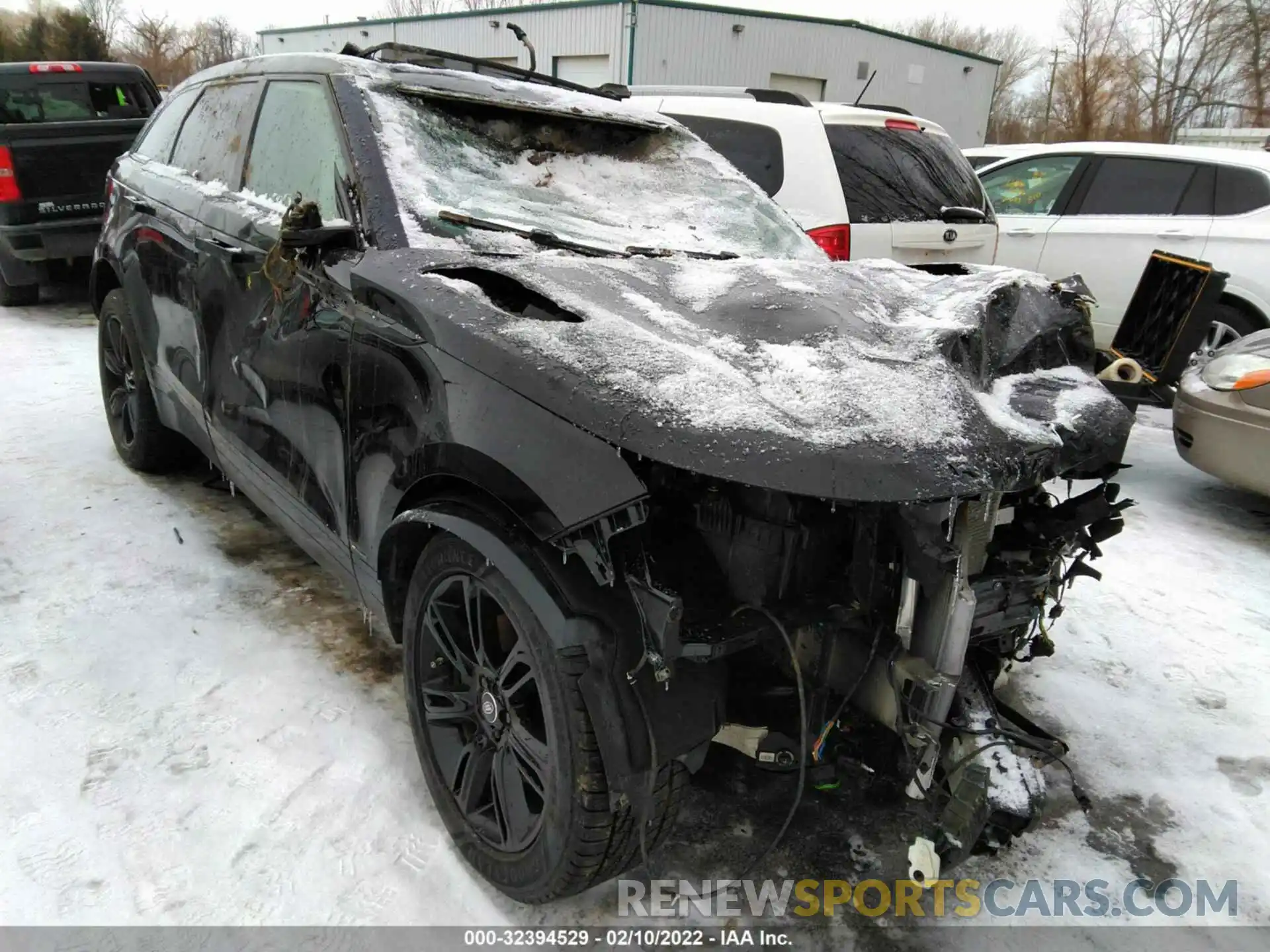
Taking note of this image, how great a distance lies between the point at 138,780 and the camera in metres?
2.31

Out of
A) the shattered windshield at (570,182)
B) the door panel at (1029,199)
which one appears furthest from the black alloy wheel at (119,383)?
the door panel at (1029,199)

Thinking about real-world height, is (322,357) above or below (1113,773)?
above

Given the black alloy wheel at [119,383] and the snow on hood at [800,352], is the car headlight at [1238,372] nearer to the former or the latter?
the snow on hood at [800,352]

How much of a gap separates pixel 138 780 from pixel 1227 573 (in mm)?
4389

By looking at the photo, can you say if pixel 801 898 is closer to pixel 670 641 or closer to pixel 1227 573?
pixel 670 641

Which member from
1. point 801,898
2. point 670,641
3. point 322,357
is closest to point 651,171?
point 322,357

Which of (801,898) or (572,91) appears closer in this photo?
(801,898)

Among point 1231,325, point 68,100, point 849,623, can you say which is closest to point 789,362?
point 849,623

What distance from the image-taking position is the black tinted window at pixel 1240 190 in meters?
6.09

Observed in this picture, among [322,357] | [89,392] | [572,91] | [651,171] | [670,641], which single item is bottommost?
[89,392]

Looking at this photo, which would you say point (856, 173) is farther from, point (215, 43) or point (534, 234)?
point (215, 43)

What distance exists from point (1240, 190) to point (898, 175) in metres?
2.89

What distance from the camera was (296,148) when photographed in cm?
277

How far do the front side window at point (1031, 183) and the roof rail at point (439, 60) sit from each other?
16.1 feet
